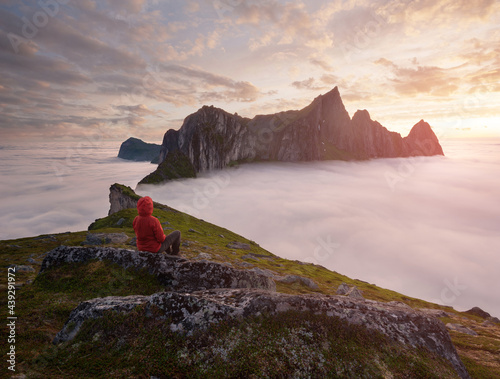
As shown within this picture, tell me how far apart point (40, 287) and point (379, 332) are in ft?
47.1

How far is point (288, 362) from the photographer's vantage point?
5.88 metres

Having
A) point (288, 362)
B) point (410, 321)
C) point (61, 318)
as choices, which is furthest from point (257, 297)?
point (61, 318)

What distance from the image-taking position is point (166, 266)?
36.2ft

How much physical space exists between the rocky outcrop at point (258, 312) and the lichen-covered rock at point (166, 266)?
2.76m

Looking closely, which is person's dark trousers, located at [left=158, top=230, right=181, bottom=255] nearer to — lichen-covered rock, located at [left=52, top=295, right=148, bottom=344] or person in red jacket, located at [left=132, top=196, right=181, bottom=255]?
person in red jacket, located at [left=132, top=196, right=181, bottom=255]

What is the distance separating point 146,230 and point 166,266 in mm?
2839

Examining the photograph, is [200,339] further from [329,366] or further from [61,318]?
[61,318]

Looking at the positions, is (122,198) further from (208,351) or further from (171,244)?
(208,351)

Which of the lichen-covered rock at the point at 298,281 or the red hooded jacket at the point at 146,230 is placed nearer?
the red hooded jacket at the point at 146,230

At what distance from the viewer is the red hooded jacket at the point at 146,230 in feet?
41.5

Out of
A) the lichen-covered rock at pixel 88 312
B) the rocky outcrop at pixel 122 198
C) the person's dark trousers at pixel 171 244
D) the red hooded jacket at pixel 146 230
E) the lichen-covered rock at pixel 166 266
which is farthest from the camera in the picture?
the rocky outcrop at pixel 122 198

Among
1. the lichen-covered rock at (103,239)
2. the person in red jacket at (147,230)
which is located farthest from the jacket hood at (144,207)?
the lichen-covered rock at (103,239)

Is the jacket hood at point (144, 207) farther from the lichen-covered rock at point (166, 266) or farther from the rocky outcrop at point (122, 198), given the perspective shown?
the rocky outcrop at point (122, 198)

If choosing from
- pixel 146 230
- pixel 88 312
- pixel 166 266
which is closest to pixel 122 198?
pixel 146 230
